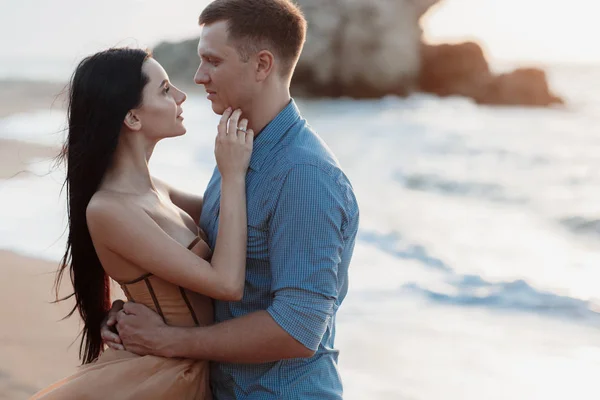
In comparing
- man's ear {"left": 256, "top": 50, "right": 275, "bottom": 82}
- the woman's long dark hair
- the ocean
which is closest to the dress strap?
the woman's long dark hair

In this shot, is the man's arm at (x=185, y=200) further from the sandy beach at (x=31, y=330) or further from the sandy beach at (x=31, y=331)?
the sandy beach at (x=31, y=331)

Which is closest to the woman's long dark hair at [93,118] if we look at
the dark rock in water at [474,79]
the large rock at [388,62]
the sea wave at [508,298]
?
the sea wave at [508,298]

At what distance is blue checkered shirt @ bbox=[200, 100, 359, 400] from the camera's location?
2416mm

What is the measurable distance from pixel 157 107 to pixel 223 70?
292 mm

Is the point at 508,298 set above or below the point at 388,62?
below

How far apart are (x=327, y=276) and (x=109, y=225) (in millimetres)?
723

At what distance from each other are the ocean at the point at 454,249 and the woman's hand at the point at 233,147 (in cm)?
93

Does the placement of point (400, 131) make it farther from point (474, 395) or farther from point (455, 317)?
point (474, 395)

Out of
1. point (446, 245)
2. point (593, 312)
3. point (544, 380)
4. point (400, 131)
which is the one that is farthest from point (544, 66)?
point (544, 380)

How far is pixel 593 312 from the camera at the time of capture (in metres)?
7.01

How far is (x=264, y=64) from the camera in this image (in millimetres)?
2705

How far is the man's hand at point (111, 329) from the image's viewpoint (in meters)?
2.68

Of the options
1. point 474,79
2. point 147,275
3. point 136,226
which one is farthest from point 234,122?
point 474,79

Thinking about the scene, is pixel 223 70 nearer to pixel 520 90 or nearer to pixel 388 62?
pixel 520 90
